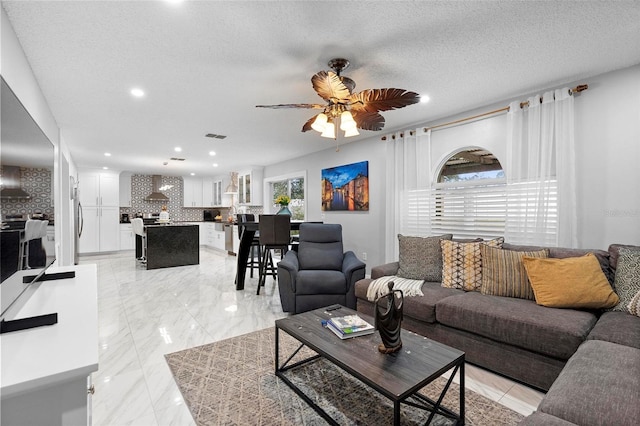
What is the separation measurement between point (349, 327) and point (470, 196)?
2518 mm

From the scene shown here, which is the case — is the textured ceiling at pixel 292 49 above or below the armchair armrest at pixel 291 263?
above

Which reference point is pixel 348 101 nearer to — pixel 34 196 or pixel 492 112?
pixel 492 112

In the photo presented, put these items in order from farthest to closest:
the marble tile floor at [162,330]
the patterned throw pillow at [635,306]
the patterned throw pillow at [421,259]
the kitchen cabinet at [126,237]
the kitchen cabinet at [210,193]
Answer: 1. the kitchen cabinet at [210,193]
2. the kitchen cabinet at [126,237]
3. the patterned throw pillow at [421,259]
4. the patterned throw pillow at [635,306]
5. the marble tile floor at [162,330]

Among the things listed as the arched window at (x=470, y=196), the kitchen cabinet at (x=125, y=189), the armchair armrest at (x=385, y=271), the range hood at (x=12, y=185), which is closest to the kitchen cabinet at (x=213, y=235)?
the kitchen cabinet at (x=125, y=189)

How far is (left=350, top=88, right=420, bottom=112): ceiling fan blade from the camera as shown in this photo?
2.17m

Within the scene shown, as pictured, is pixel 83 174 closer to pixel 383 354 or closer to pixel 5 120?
pixel 5 120

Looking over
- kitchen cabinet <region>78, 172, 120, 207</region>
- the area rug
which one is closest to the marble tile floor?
the area rug

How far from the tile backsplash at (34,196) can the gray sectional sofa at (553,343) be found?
6.98 ft

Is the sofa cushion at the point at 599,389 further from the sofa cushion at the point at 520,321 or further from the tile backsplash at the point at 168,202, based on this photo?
the tile backsplash at the point at 168,202

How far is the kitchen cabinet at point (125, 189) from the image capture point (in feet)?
29.0

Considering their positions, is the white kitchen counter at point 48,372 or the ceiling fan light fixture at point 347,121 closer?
the white kitchen counter at point 48,372

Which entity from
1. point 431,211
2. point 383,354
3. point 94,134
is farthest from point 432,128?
point 94,134

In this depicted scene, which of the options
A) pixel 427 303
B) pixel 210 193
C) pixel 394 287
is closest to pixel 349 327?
pixel 427 303

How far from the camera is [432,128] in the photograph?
12.8ft
